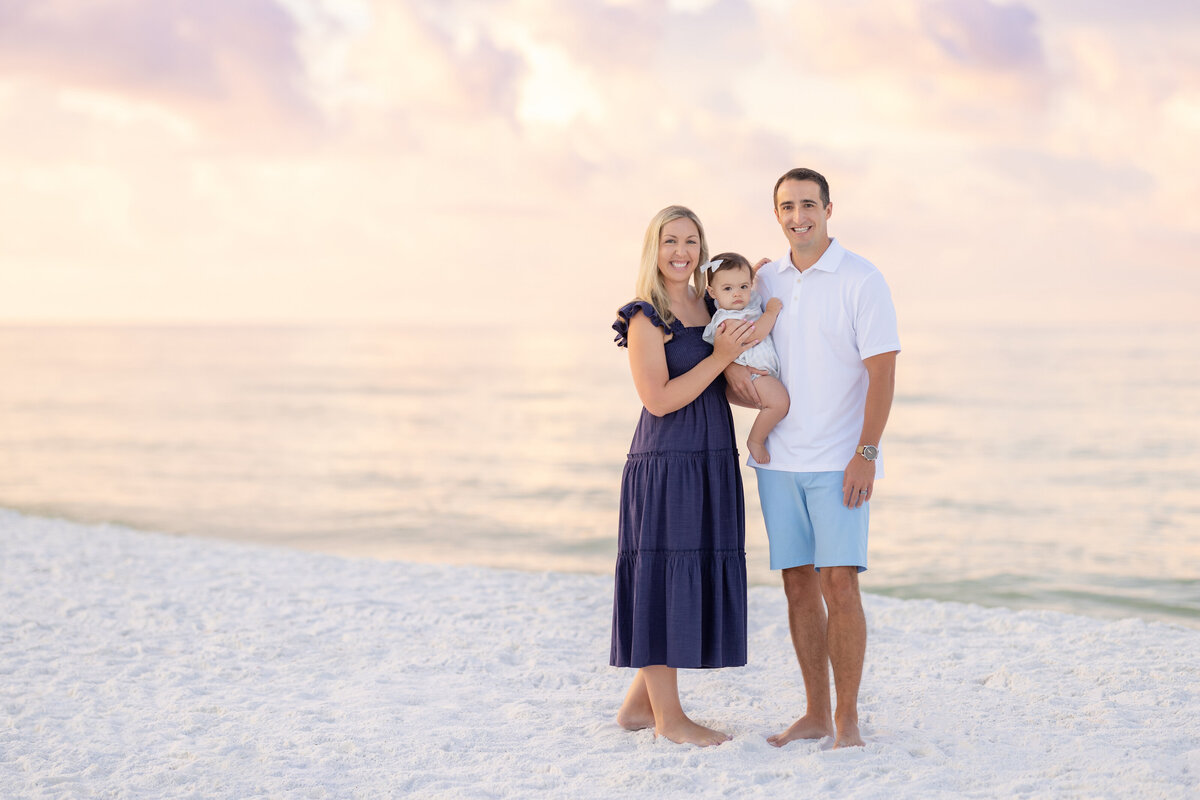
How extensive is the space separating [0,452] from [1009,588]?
65.5 feet

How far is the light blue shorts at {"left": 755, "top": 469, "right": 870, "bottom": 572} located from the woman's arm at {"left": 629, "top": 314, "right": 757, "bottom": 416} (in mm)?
481

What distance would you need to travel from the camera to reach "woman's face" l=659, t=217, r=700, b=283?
4.19 meters

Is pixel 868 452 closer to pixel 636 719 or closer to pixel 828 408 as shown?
pixel 828 408

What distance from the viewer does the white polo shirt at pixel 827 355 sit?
13.0 ft

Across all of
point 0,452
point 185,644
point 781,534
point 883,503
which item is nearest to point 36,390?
point 0,452

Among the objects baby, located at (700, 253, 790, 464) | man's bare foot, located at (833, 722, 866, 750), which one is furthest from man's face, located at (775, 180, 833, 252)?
man's bare foot, located at (833, 722, 866, 750)

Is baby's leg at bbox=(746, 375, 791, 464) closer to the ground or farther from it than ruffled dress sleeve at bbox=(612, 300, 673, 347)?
closer to the ground

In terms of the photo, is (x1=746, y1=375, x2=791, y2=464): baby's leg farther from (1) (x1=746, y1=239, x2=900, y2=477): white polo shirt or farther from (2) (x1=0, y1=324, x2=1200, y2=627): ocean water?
(2) (x1=0, y1=324, x2=1200, y2=627): ocean water

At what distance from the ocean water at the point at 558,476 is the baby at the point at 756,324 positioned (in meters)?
5.74

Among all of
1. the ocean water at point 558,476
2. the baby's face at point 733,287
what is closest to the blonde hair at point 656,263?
the baby's face at point 733,287

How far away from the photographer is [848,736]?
4.15 m

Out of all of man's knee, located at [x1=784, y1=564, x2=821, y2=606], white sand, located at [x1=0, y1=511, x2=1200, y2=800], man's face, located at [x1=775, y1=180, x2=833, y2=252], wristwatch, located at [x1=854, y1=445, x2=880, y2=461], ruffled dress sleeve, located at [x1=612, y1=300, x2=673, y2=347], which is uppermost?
man's face, located at [x1=775, y1=180, x2=833, y2=252]

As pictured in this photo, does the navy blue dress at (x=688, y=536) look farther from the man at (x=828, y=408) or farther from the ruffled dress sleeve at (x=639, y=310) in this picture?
the man at (x=828, y=408)

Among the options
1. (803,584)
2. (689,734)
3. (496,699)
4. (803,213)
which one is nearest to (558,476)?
(496,699)
